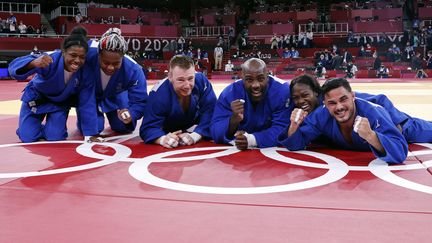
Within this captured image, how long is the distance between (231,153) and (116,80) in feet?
5.29

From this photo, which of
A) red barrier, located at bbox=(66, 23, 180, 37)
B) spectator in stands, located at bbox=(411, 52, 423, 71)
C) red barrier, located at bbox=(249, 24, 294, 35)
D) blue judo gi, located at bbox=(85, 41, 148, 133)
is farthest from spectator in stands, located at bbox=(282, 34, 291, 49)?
blue judo gi, located at bbox=(85, 41, 148, 133)

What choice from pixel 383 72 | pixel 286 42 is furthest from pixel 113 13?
pixel 383 72

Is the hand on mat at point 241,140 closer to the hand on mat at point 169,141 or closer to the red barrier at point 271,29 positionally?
the hand on mat at point 169,141

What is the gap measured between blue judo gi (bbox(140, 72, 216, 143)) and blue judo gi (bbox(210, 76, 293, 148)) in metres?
0.29

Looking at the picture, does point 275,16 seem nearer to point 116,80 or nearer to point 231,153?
point 116,80

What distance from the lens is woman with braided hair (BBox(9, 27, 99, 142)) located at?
3752 mm

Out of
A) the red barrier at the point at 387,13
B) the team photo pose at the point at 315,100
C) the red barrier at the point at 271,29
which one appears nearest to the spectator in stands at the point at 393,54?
the red barrier at the point at 387,13

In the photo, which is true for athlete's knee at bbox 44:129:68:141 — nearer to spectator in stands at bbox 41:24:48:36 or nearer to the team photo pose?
the team photo pose

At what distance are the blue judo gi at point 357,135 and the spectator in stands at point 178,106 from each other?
2.89ft

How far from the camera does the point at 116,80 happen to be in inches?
171

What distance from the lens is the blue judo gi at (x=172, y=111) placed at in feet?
12.7

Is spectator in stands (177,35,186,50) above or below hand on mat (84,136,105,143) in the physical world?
above

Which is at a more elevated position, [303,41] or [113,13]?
[113,13]

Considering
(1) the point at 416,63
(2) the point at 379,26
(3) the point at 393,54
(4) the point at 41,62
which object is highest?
(2) the point at 379,26
